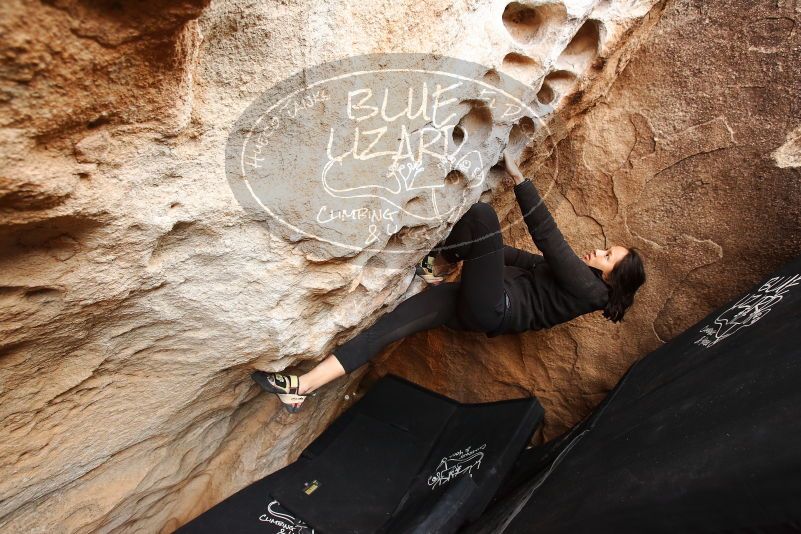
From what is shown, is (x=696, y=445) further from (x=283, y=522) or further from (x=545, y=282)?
(x=283, y=522)

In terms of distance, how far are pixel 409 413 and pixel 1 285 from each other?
132 centimetres

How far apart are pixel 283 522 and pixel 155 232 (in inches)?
39.9

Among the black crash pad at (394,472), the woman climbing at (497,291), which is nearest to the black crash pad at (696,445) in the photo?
the black crash pad at (394,472)

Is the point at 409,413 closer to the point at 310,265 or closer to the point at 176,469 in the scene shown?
the point at 176,469

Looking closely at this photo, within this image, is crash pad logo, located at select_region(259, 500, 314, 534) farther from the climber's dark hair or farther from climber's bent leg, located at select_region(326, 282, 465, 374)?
the climber's dark hair

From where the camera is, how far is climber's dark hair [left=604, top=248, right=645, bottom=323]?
1276 millimetres

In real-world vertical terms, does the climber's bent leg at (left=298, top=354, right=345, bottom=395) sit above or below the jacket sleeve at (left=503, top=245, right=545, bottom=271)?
above

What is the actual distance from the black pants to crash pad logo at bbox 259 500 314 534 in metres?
0.53

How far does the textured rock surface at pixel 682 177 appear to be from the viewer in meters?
1.17

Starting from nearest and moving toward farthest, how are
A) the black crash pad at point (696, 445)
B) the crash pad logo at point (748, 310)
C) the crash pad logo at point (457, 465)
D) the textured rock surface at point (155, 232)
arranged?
the textured rock surface at point (155, 232) < the black crash pad at point (696, 445) < the crash pad logo at point (748, 310) < the crash pad logo at point (457, 465)

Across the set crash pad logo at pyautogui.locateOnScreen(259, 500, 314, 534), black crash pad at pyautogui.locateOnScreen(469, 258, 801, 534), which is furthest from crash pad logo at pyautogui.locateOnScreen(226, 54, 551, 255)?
crash pad logo at pyautogui.locateOnScreen(259, 500, 314, 534)

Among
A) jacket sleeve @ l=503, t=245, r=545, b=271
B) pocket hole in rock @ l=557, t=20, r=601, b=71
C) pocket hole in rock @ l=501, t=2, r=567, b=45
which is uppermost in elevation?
pocket hole in rock @ l=501, t=2, r=567, b=45

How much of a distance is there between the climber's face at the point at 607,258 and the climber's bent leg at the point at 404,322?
40 centimetres

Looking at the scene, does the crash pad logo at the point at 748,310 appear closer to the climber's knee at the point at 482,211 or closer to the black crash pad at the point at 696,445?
the black crash pad at the point at 696,445
